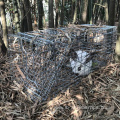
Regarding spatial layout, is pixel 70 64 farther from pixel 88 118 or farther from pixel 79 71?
pixel 88 118

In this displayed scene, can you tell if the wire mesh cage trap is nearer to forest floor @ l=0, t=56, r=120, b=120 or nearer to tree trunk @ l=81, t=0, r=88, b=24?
forest floor @ l=0, t=56, r=120, b=120

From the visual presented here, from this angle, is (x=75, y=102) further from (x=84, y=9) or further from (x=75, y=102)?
(x=84, y=9)

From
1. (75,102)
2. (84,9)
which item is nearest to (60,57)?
(75,102)

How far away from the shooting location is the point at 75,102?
2.09 meters

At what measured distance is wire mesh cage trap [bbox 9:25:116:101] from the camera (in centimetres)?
229

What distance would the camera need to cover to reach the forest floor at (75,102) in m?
1.90

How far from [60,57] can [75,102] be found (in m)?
0.78

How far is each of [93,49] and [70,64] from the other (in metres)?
0.54

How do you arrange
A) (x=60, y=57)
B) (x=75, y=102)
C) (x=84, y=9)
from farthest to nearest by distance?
(x=84, y=9) → (x=60, y=57) → (x=75, y=102)

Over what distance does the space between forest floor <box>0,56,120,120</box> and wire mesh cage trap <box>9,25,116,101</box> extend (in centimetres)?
14

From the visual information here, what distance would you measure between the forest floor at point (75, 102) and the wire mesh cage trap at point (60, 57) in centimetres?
14

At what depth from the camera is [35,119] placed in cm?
192

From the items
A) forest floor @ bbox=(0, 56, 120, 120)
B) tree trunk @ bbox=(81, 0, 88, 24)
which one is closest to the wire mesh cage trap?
forest floor @ bbox=(0, 56, 120, 120)

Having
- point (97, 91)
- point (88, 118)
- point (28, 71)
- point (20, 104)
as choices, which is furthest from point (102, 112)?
point (28, 71)
